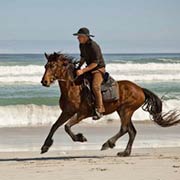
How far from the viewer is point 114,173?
835 centimetres

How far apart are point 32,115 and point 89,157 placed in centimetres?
799

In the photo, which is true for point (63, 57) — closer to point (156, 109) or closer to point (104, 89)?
point (104, 89)

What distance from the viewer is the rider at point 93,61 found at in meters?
10.3

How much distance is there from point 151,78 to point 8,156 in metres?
25.4

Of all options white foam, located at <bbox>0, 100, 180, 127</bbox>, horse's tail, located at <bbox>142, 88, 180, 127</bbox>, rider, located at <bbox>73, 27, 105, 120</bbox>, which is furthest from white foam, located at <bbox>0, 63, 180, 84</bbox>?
rider, located at <bbox>73, 27, 105, 120</bbox>

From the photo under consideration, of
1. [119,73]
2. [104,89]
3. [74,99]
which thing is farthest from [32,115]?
[119,73]

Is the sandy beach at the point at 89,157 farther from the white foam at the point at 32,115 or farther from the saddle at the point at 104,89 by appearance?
the white foam at the point at 32,115

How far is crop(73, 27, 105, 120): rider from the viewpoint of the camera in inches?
405

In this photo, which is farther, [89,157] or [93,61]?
[89,157]

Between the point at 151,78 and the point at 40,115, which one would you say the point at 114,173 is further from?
the point at 151,78

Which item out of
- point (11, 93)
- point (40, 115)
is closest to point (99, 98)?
point (40, 115)

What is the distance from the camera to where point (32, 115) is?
1836 cm

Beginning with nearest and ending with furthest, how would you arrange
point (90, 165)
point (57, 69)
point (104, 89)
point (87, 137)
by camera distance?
point (90, 165), point (57, 69), point (104, 89), point (87, 137)

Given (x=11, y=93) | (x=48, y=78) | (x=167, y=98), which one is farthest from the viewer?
(x=11, y=93)
